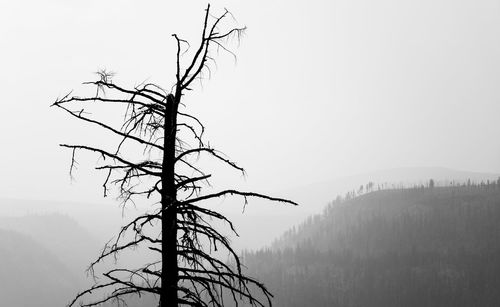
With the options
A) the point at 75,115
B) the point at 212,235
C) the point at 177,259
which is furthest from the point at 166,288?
the point at 75,115

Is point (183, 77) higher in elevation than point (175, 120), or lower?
higher

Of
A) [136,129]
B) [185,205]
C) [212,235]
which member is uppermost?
A: [136,129]

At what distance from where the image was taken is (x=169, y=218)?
6387mm

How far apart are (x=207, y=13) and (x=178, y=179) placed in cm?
254

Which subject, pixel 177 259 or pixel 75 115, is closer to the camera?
pixel 75 115

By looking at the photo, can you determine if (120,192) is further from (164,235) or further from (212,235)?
(212,235)

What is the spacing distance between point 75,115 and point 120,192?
4.42 feet

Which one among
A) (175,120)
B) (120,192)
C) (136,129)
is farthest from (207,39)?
(120,192)

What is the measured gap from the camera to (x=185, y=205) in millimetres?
6328

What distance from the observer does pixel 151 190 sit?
20.6ft

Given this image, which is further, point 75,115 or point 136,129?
point 136,129

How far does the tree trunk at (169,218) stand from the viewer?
6.29 metres

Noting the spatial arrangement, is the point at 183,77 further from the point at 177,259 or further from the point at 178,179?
the point at 177,259

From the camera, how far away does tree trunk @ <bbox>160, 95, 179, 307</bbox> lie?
629 cm
